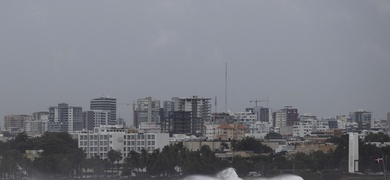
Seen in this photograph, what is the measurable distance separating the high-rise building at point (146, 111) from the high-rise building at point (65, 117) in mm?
9902

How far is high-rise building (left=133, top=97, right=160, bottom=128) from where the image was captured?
561ft

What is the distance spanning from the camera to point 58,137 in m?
92.4

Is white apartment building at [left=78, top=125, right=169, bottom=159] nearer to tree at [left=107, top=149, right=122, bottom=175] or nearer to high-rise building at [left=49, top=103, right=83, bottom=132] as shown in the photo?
tree at [left=107, top=149, right=122, bottom=175]

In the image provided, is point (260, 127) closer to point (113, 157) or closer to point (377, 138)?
point (377, 138)

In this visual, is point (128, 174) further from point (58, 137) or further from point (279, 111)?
point (279, 111)

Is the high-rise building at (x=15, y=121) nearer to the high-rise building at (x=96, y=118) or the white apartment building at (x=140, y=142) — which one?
the high-rise building at (x=96, y=118)

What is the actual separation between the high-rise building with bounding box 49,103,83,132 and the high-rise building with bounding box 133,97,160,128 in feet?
32.5

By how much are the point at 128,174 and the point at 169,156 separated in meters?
2.92

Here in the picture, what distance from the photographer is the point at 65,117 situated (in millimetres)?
186000

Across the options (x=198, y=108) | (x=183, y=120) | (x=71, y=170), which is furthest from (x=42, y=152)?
(x=198, y=108)

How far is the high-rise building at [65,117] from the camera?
182625 millimetres

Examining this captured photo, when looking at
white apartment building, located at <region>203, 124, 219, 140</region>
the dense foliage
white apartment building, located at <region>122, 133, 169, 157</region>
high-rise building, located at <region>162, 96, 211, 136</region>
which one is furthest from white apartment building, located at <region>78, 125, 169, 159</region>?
high-rise building, located at <region>162, 96, 211, 136</region>

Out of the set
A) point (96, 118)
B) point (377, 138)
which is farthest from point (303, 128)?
point (377, 138)

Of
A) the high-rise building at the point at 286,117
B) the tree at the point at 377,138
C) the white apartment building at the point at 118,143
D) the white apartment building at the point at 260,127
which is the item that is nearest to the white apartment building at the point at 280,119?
the high-rise building at the point at 286,117
